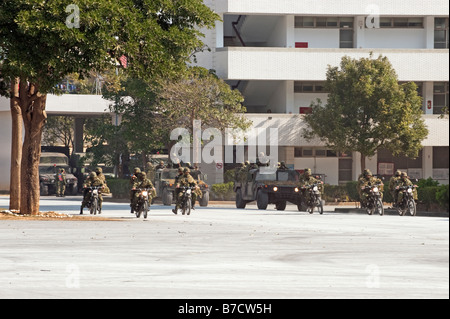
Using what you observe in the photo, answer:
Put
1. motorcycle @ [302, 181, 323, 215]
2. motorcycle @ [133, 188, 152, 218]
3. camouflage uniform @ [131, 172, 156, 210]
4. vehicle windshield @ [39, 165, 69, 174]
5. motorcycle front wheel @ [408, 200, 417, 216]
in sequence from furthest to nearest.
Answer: vehicle windshield @ [39, 165, 69, 174], motorcycle @ [302, 181, 323, 215], motorcycle front wheel @ [408, 200, 417, 216], camouflage uniform @ [131, 172, 156, 210], motorcycle @ [133, 188, 152, 218]

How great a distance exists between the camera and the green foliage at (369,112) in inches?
2047

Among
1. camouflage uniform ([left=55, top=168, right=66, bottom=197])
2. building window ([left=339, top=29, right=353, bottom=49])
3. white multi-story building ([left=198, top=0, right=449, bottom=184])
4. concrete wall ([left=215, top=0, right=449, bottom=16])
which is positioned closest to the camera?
concrete wall ([left=215, top=0, right=449, bottom=16])

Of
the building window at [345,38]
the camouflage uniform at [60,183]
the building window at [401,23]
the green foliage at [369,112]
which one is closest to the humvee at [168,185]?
the green foliage at [369,112]

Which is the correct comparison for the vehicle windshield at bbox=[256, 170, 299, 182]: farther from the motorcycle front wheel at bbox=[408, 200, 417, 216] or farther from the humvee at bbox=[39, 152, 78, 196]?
the humvee at bbox=[39, 152, 78, 196]

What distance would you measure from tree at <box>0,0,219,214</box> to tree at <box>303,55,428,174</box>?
23.8 m

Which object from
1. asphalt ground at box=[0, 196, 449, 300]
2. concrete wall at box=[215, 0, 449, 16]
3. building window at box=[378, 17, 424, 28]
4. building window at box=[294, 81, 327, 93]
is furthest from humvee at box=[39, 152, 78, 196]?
asphalt ground at box=[0, 196, 449, 300]

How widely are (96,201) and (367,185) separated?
8.93 m

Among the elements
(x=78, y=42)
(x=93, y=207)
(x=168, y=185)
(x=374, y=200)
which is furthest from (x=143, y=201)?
(x=168, y=185)

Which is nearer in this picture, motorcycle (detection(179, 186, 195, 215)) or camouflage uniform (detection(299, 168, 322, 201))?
motorcycle (detection(179, 186, 195, 215))

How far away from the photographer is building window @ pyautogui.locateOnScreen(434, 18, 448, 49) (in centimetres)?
5981

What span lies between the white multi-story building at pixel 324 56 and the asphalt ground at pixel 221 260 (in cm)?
3086

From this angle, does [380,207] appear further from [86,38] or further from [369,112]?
[369,112]

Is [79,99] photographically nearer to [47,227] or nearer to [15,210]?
[15,210]
